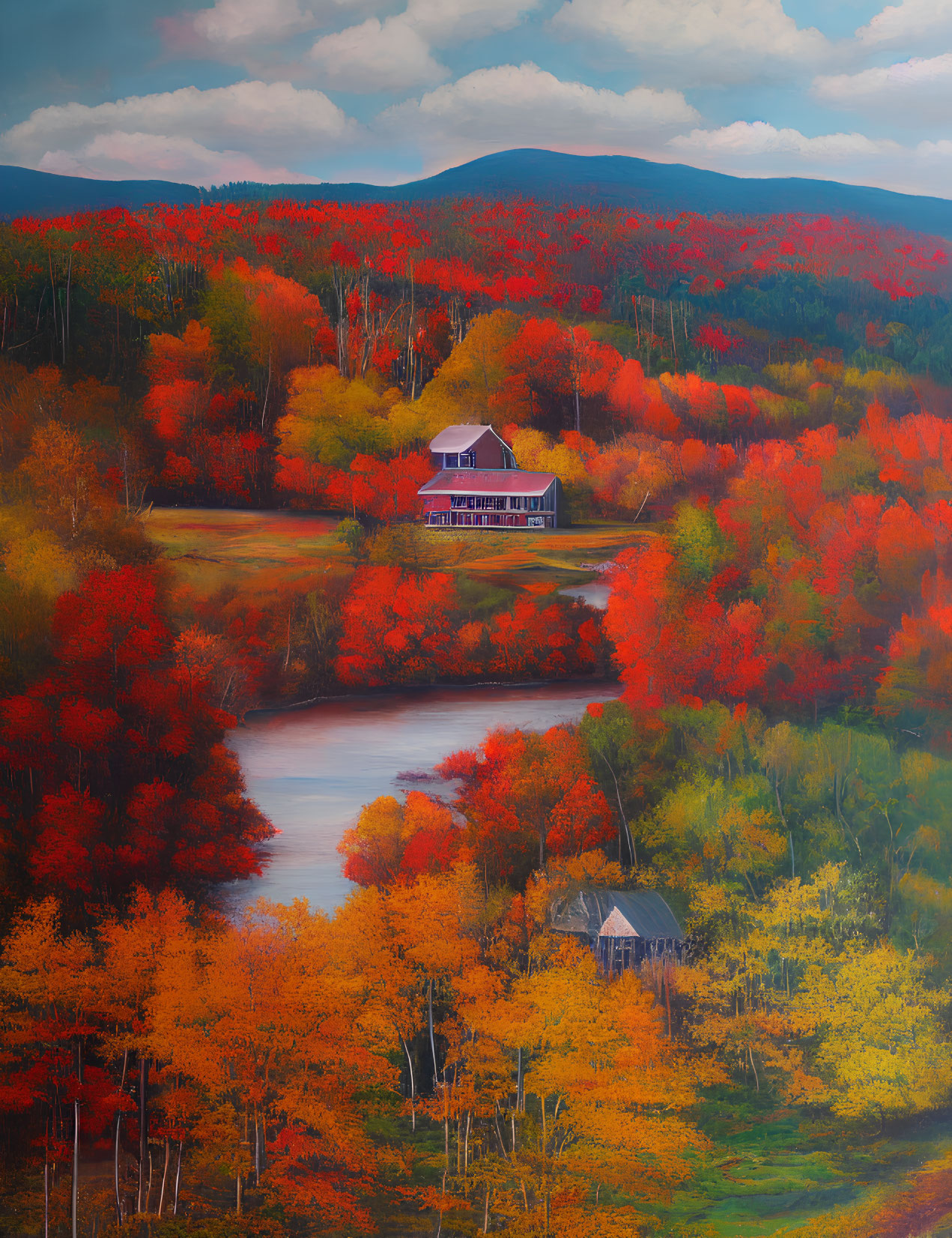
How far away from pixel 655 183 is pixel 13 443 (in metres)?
4.14

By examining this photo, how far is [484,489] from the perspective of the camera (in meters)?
5.01

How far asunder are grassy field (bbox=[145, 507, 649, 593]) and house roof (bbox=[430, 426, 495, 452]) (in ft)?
1.55

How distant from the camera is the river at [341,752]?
4.70 meters

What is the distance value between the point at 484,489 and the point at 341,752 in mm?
1628

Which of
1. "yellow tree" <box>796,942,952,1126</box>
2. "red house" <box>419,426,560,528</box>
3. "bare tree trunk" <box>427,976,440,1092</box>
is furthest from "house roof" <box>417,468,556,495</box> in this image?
"yellow tree" <box>796,942,952,1126</box>

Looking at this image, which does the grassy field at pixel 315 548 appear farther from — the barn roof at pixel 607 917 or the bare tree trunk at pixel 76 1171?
the bare tree trunk at pixel 76 1171

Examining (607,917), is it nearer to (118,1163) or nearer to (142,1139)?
(142,1139)

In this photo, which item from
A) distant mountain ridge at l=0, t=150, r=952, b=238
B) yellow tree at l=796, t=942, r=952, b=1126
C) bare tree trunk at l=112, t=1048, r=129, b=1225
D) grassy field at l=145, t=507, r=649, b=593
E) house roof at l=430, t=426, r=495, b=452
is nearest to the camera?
bare tree trunk at l=112, t=1048, r=129, b=1225

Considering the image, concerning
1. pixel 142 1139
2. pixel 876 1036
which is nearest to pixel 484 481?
pixel 876 1036

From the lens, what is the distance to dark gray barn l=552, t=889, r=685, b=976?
15.2ft

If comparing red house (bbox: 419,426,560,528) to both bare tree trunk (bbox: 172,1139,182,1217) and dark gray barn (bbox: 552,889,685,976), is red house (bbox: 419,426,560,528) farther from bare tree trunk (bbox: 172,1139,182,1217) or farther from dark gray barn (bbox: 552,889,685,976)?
bare tree trunk (bbox: 172,1139,182,1217)

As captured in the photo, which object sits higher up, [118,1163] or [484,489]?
[484,489]

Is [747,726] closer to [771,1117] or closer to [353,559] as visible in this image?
[771,1117]

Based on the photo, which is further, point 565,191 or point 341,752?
point 565,191
